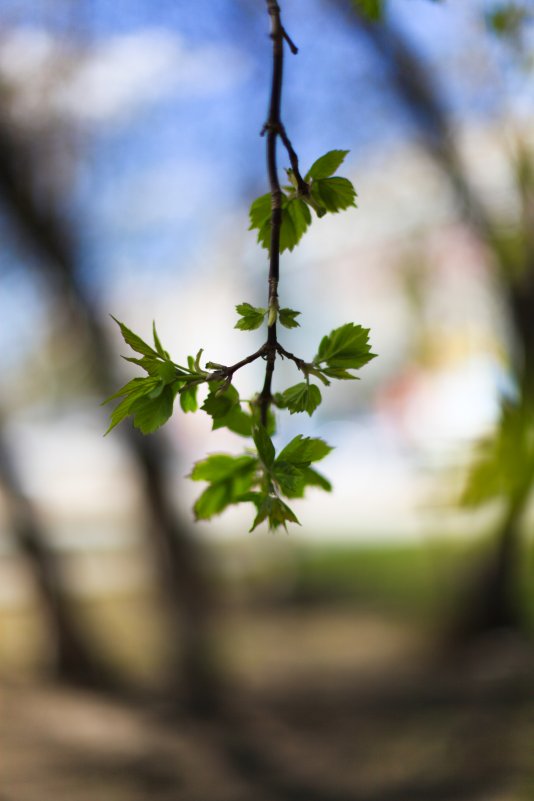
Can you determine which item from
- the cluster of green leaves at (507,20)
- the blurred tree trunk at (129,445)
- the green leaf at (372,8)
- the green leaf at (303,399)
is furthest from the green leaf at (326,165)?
the blurred tree trunk at (129,445)

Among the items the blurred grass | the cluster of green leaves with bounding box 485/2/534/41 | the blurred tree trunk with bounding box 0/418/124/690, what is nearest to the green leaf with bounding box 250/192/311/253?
the cluster of green leaves with bounding box 485/2/534/41

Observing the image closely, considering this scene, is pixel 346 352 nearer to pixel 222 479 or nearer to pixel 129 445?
pixel 222 479

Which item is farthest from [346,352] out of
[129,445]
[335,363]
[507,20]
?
[129,445]

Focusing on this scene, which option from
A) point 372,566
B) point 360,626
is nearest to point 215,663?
point 360,626

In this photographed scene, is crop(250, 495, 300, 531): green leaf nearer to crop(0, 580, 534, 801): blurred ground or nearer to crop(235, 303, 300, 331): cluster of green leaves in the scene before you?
crop(235, 303, 300, 331): cluster of green leaves

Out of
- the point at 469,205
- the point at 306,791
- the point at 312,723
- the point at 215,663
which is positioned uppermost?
the point at 469,205

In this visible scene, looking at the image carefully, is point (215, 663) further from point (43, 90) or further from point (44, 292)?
point (43, 90)

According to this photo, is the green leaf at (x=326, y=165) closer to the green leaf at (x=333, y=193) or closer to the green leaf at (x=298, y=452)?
the green leaf at (x=333, y=193)
